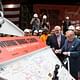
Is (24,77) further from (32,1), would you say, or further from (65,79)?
(32,1)

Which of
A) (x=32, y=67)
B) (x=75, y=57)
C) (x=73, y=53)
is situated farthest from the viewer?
(x=75, y=57)

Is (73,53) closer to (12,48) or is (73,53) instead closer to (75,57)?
(75,57)

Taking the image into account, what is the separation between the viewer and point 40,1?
25.8 m

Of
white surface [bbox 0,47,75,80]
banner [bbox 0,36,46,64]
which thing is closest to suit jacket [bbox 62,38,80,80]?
white surface [bbox 0,47,75,80]

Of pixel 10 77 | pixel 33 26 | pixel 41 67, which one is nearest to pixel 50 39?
pixel 41 67

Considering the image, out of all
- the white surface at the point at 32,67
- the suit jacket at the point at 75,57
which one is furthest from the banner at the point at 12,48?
the suit jacket at the point at 75,57

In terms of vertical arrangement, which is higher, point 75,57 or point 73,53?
point 73,53

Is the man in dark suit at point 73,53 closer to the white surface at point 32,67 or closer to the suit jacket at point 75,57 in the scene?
the suit jacket at point 75,57

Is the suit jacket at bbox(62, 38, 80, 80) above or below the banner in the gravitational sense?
below

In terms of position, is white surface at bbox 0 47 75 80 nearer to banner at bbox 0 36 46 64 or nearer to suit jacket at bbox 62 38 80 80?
banner at bbox 0 36 46 64

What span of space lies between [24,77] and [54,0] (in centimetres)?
2241

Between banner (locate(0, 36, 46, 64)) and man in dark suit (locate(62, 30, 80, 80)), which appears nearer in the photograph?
banner (locate(0, 36, 46, 64))

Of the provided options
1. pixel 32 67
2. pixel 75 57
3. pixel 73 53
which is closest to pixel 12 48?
pixel 32 67

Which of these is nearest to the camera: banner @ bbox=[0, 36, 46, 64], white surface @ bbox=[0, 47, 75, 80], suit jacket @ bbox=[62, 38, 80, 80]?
white surface @ bbox=[0, 47, 75, 80]
